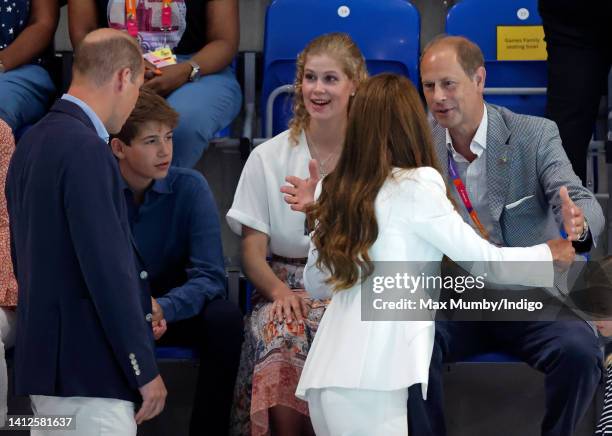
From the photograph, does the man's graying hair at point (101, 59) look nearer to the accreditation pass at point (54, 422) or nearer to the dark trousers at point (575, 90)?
the accreditation pass at point (54, 422)

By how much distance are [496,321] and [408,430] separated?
0.84 metres

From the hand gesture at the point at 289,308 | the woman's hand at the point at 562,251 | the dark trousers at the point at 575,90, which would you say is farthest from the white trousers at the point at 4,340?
the dark trousers at the point at 575,90

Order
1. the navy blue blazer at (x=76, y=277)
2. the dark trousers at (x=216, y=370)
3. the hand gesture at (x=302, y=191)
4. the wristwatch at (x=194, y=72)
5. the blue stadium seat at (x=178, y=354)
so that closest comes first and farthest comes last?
1. the navy blue blazer at (x=76, y=277)
2. the hand gesture at (x=302, y=191)
3. the dark trousers at (x=216, y=370)
4. the blue stadium seat at (x=178, y=354)
5. the wristwatch at (x=194, y=72)

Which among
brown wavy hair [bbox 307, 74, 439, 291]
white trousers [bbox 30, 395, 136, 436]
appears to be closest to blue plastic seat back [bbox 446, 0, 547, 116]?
brown wavy hair [bbox 307, 74, 439, 291]

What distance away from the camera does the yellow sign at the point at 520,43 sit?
169 inches

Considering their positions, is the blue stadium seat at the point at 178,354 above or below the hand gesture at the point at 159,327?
below

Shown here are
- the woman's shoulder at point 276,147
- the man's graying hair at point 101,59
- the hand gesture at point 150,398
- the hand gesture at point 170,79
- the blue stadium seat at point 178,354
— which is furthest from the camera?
the hand gesture at point 170,79

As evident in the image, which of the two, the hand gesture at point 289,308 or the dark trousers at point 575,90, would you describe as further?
the dark trousers at point 575,90

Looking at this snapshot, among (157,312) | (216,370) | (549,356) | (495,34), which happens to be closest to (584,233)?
(549,356)

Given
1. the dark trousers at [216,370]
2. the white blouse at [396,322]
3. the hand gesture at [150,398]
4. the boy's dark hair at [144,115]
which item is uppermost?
the boy's dark hair at [144,115]

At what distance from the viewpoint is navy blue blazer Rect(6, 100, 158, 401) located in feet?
7.74

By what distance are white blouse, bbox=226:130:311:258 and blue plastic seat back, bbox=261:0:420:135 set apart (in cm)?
57

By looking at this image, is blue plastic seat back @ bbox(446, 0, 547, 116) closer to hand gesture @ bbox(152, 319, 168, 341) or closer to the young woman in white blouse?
the young woman in white blouse

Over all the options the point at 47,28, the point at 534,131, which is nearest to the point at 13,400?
the point at 47,28
